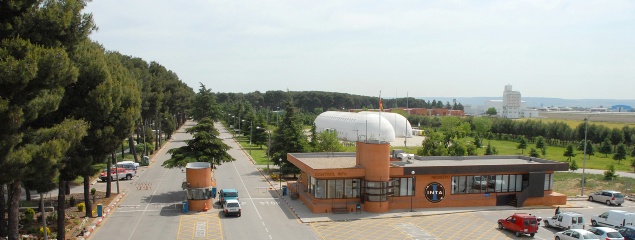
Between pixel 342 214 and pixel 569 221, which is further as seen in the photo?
pixel 342 214

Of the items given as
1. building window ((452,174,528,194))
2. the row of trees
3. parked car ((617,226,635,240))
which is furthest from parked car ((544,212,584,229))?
the row of trees

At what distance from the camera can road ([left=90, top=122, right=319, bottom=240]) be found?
2822 centimetres

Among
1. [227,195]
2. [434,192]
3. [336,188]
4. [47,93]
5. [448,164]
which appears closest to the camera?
[47,93]

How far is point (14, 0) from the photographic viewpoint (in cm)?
1642

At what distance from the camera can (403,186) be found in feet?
118

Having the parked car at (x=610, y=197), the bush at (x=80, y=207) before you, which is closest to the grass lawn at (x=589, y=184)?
the parked car at (x=610, y=197)

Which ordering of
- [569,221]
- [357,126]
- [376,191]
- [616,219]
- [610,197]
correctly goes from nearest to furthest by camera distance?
[569,221], [616,219], [376,191], [610,197], [357,126]

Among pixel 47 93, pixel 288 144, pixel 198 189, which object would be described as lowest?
pixel 198 189

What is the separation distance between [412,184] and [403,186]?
2.38 ft

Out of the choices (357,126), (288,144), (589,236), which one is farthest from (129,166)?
(357,126)

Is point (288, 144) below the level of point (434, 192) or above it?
above

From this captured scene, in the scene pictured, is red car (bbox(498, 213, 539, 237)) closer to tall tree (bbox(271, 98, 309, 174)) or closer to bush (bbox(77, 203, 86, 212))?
tall tree (bbox(271, 98, 309, 174))

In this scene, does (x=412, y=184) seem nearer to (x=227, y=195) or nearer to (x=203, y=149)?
(x=227, y=195)

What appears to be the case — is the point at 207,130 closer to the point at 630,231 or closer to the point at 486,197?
the point at 486,197
